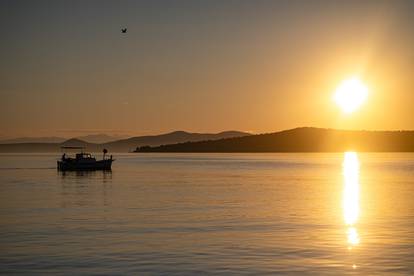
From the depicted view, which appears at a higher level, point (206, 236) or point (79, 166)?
point (79, 166)

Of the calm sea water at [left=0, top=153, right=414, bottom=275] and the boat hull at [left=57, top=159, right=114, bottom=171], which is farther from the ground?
the boat hull at [left=57, top=159, right=114, bottom=171]

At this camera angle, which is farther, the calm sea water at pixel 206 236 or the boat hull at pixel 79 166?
the boat hull at pixel 79 166

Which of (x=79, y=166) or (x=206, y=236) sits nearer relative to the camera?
(x=206, y=236)

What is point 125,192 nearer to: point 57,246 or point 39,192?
point 39,192

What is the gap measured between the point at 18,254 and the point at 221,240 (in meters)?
9.75

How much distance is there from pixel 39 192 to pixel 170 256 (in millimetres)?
40864

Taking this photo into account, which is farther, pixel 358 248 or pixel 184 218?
pixel 184 218

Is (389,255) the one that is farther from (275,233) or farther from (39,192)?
(39,192)

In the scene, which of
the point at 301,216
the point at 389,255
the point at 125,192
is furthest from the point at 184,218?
the point at 125,192

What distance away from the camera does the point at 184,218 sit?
39438mm

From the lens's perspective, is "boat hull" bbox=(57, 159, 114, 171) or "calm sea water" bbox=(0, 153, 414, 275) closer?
"calm sea water" bbox=(0, 153, 414, 275)

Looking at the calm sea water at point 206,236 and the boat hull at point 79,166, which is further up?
the boat hull at point 79,166

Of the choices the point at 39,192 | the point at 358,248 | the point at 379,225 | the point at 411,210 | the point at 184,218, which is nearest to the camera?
the point at 358,248

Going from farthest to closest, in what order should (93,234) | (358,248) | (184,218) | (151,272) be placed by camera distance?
(184,218) → (93,234) → (358,248) → (151,272)
